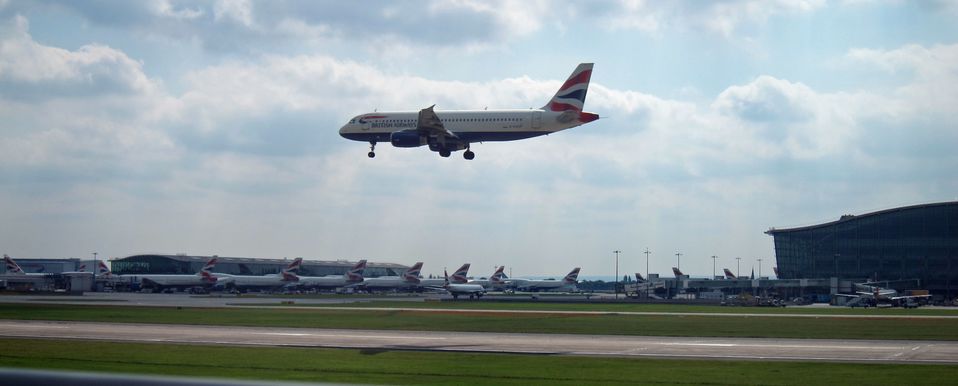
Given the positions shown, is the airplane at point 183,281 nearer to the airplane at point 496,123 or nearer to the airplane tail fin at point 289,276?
the airplane tail fin at point 289,276


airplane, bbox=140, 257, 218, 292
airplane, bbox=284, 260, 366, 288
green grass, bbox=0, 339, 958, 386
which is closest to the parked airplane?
airplane, bbox=284, 260, 366, 288

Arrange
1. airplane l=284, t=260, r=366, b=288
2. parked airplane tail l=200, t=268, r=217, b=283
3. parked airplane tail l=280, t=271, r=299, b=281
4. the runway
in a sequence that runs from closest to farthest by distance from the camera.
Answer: the runway → parked airplane tail l=200, t=268, r=217, b=283 → parked airplane tail l=280, t=271, r=299, b=281 → airplane l=284, t=260, r=366, b=288

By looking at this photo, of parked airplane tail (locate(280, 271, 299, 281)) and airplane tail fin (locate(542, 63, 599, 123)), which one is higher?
airplane tail fin (locate(542, 63, 599, 123))

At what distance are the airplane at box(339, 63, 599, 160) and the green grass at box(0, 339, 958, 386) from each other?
30.6 meters

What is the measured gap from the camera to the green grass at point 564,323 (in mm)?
48000

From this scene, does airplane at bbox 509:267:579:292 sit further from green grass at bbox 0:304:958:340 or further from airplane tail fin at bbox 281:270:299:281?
green grass at bbox 0:304:958:340

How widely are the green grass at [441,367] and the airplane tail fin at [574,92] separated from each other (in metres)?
33.5

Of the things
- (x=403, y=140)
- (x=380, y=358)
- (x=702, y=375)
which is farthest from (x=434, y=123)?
(x=702, y=375)

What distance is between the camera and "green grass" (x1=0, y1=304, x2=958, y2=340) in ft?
157

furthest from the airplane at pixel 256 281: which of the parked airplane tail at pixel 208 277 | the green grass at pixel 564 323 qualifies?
the green grass at pixel 564 323

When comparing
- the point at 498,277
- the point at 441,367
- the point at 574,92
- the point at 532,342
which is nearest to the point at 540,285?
the point at 498,277

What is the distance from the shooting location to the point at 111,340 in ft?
133

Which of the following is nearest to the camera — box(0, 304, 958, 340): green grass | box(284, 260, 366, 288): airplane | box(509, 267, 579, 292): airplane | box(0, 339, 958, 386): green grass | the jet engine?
box(0, 339, 958, 386): green grass

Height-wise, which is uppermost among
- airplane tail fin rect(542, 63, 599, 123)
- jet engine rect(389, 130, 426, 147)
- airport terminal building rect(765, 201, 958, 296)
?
airplane tail fin rect(542, 63, 599, 123)
